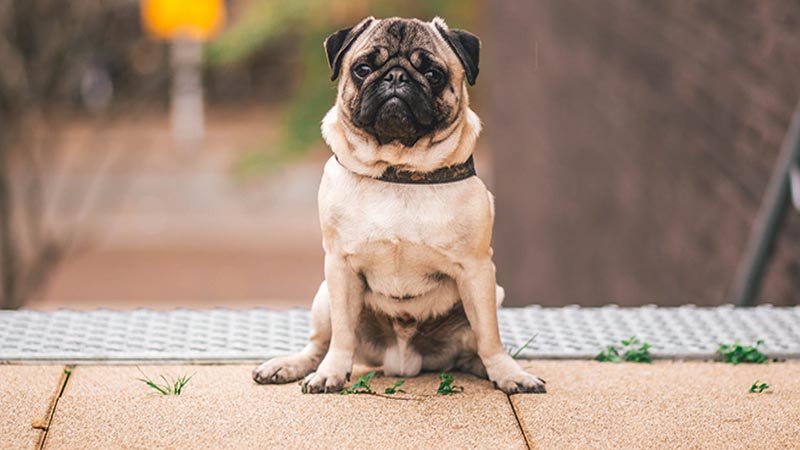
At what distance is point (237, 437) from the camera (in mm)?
2812

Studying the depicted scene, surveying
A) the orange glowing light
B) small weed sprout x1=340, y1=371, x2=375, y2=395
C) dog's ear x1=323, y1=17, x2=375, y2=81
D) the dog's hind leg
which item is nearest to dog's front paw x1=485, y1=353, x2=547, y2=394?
small weed sprout x1=340, y1=371, x2=375, y2=395

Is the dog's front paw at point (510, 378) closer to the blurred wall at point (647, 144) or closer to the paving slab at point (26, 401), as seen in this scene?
the paving slab at point (26, 401)

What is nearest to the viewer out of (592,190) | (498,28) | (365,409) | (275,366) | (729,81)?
(365,409)

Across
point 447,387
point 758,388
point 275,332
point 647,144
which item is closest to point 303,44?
point 647,144

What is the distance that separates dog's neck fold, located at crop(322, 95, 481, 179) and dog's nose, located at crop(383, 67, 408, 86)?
190mm

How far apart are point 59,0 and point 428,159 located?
7.15m

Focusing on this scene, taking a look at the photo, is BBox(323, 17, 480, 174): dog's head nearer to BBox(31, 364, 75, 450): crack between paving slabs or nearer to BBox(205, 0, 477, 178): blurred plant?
BBox(31, 364, 75, 450): crack between paving slabs

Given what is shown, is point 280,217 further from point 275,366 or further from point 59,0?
point 275,366

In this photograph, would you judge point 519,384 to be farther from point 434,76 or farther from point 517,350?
point 434,76

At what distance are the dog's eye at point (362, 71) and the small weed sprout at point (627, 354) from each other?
1.33 meters

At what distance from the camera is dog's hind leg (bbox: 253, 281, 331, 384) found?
10.7ft

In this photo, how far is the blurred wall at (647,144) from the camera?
17.3ft

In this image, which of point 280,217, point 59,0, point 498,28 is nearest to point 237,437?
point 59,0

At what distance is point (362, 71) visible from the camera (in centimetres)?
305
